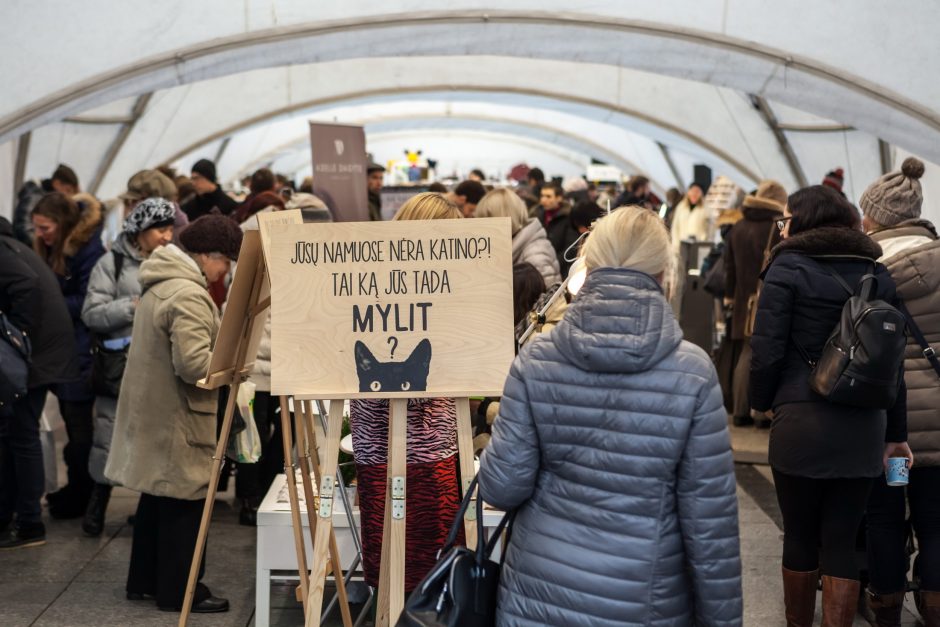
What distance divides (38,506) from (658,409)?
4049mm

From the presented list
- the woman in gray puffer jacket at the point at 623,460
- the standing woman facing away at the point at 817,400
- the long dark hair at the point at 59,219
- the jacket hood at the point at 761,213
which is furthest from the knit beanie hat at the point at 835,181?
the woman in gray puffer jacket at the point at 623,460

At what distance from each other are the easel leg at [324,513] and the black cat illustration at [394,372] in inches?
5.0

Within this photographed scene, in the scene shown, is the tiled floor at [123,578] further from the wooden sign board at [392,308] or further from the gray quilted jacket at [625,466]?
the gray quilted jacket at [625,466]

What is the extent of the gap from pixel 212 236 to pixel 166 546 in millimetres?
1288

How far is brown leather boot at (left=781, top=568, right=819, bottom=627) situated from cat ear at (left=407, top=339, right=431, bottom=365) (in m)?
1.65

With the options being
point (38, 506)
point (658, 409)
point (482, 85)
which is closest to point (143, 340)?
point (38, 506)

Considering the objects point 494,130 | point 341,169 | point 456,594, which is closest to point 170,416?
point 456,594

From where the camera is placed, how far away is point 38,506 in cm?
571

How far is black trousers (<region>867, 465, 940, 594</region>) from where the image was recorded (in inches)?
175

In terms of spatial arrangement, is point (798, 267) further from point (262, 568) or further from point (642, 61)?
point (642, 61)

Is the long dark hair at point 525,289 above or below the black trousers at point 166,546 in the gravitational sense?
above

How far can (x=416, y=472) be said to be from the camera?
375 cm

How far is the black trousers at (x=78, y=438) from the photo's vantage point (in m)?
6.18

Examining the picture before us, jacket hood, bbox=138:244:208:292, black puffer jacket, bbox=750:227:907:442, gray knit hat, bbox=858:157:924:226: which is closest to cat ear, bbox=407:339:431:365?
black puffer jacket, bbox=750:227:907:442
